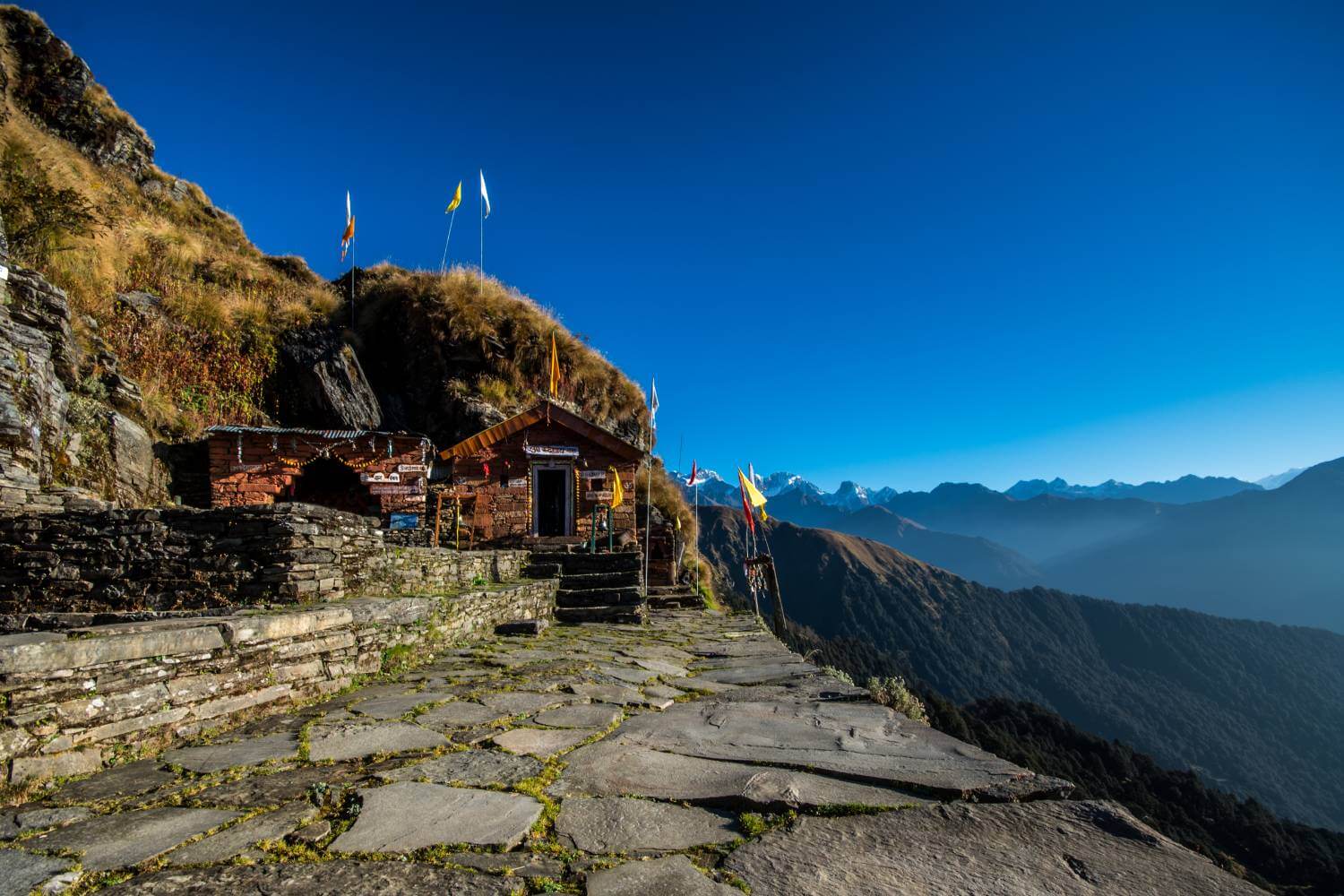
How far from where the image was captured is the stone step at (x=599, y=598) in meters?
10.8

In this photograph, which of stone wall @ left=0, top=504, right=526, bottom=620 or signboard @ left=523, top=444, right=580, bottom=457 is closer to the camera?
stone wall @ left=0, top=504, right=526, bottom=620

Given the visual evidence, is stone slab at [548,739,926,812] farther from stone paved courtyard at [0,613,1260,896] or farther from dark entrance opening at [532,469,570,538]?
dark entrance opening at [532,469,570,538]

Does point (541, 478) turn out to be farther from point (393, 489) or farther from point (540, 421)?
point (393, 489)

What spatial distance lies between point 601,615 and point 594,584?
115 centimetres

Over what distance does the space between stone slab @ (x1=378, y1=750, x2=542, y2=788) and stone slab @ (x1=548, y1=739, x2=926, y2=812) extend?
0.22 m

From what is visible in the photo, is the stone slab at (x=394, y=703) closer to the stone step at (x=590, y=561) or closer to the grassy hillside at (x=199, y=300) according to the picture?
the stone step at (x=590, y=561)

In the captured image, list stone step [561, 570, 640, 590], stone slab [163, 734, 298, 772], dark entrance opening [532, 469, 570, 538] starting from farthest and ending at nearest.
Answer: dark entrance opening [532, 469, 570, 538]
stone step [561, 570, 640, 590]
stone slab [163, 734, 298, 772]

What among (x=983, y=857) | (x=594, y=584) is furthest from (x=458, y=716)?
(x=594, y=584)

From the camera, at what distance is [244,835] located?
2.14 meters

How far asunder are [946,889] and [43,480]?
1230cm

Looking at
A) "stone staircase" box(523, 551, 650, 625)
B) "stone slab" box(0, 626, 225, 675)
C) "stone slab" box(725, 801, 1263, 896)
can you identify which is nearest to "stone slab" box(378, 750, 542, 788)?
"stone slab" box(725, 801, 1263, 896)

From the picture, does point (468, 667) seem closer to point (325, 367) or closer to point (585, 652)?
point (585, 652)

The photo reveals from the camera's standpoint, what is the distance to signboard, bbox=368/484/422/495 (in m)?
15.0

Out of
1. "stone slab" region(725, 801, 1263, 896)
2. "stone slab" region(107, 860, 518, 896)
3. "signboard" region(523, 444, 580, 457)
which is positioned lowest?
"stone slab" region(725, 801, 1263, 896)
